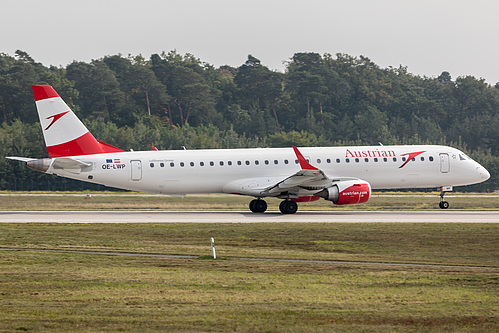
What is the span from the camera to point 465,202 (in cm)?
5072

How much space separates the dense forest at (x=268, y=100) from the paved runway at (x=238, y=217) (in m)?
56.8

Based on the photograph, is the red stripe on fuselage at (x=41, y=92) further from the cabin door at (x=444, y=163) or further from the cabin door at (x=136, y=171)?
the cabin door at (x=444, y=163)

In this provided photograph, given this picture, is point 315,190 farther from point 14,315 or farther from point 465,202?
point 14,315

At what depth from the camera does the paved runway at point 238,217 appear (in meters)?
34.6

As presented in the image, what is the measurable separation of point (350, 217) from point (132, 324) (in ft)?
82.7

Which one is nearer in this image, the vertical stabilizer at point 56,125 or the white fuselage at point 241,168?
the vertical stabilizer at point 56,125

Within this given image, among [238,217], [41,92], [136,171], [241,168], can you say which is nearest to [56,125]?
[41,92]

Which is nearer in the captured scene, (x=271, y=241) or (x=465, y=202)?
(x=271, y=241)

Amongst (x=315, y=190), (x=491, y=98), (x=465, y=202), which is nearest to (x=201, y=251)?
(x=315, y=190)

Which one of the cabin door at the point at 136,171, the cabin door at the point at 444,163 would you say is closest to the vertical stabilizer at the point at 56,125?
the cabin door at the point at 136,171

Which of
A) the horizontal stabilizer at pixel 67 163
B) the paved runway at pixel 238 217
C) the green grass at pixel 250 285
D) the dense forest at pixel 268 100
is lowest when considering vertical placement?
the green grass at pixel 250 285

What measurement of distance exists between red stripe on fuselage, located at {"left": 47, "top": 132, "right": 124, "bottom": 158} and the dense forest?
58199mm

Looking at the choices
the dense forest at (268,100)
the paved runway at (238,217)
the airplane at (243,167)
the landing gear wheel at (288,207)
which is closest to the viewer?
the paved runway at (238,217)

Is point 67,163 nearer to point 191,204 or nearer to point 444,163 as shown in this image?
point 191,204
